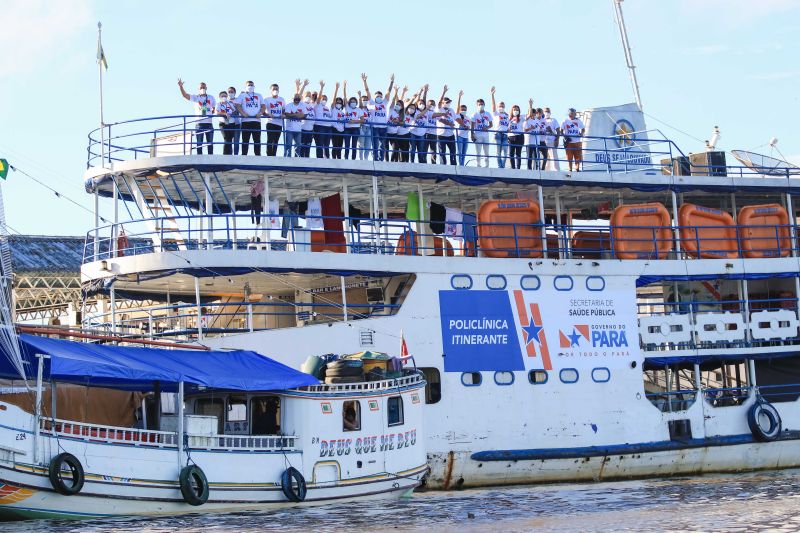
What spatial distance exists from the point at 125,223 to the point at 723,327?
13.5 meters

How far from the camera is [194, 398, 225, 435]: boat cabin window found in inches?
803

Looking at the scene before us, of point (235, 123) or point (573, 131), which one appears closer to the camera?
point (235, 123)

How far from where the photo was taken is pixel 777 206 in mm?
28312

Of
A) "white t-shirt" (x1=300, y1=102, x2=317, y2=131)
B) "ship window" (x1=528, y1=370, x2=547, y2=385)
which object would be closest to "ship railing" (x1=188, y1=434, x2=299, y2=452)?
"ship window" (x1=528, y1=370, x2=547, y2=385)

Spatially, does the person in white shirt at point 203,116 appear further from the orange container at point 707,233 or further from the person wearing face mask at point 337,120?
the orange container at point 707,233

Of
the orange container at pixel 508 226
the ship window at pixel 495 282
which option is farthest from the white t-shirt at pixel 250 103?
the ship window at pixel 495 282

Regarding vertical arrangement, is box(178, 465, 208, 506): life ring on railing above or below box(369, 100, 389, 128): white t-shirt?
below

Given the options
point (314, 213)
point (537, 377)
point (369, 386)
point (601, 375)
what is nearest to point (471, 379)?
point (537, 377)

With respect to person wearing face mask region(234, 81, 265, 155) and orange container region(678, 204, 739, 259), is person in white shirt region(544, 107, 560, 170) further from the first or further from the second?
person wearing face mask region(234, 81, 265, 155)

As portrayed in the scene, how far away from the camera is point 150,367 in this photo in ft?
62.0

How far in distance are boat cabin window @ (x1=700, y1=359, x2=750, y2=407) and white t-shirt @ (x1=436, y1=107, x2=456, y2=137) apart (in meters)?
8.17

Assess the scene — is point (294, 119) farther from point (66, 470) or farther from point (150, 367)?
point (66, 470)

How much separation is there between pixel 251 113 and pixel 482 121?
587 centimetres

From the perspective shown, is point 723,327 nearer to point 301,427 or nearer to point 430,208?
point 430,208
